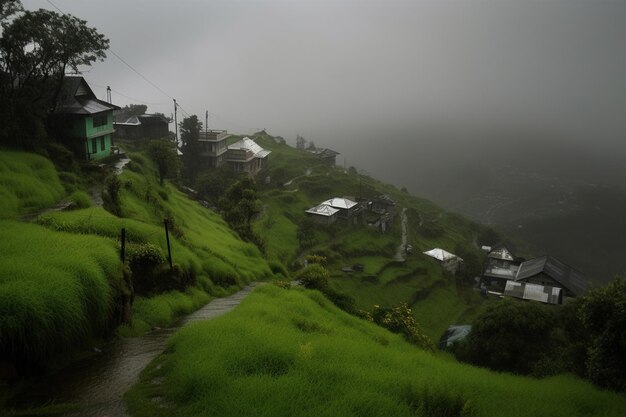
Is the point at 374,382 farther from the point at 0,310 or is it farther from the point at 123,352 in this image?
the point at 0,310

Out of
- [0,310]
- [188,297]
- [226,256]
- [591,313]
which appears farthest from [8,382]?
[226,256]

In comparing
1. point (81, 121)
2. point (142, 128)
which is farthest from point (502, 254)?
point (81, 121)

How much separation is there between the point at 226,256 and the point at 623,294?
27540 mm

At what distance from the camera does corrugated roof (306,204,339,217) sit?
308 ft

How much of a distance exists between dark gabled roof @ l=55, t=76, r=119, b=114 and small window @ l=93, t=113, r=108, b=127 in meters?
0.53

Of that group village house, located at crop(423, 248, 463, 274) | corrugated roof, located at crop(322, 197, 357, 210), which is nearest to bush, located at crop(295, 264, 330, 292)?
village house, located at crop(423, 248, 463, 274)

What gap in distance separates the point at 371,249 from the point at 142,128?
160 ft

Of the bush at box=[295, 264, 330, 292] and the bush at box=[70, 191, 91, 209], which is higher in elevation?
the bush at box=[70, 191, 91, 209]

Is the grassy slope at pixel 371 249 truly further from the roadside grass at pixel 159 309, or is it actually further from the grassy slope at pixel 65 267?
the roadside grass at pixel 159 309

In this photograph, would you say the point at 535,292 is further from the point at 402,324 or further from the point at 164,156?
the point at 164,156

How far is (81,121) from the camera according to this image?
43219 millimetres

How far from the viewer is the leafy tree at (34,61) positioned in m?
33.3

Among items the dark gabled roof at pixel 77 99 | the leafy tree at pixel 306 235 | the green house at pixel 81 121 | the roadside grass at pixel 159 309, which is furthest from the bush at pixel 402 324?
the leafy tree at pixel 306 235

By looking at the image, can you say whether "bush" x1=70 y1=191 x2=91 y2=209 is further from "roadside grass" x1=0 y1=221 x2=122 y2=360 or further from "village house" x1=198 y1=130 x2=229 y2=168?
"village house" x1=198 y1=130 x2=229 y2=168
